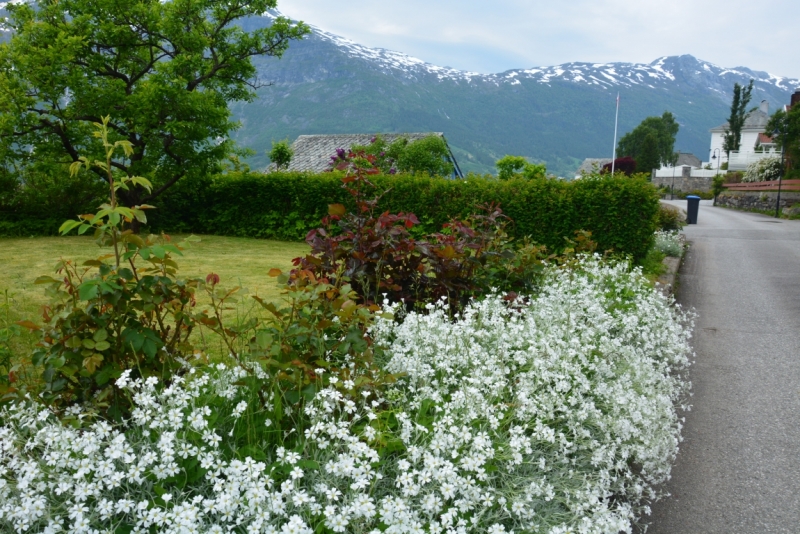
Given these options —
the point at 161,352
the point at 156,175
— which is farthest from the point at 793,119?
the point at 161,352

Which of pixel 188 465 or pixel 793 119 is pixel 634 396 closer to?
pixel 188 465

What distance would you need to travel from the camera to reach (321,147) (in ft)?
120

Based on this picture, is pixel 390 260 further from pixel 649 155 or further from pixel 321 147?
pixel 649 155

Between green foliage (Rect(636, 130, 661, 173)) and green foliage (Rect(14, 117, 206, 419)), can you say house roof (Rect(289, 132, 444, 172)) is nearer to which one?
green foliage (Rect(14, 117, 206, 419))

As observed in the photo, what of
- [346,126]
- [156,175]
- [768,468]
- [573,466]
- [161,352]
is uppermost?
[346,126]

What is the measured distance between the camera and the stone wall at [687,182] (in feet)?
221

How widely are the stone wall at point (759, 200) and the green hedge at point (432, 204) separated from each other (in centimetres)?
2288

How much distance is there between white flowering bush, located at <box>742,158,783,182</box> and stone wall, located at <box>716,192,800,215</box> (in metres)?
2.99

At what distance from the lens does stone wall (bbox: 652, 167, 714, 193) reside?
6742cm

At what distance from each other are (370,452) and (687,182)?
76736mm

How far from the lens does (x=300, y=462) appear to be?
2.12 metres

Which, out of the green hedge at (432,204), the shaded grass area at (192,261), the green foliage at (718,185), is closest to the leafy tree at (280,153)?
the green hedge at (432,204)

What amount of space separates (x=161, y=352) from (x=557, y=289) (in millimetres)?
3715

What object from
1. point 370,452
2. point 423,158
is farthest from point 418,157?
point 370,452
